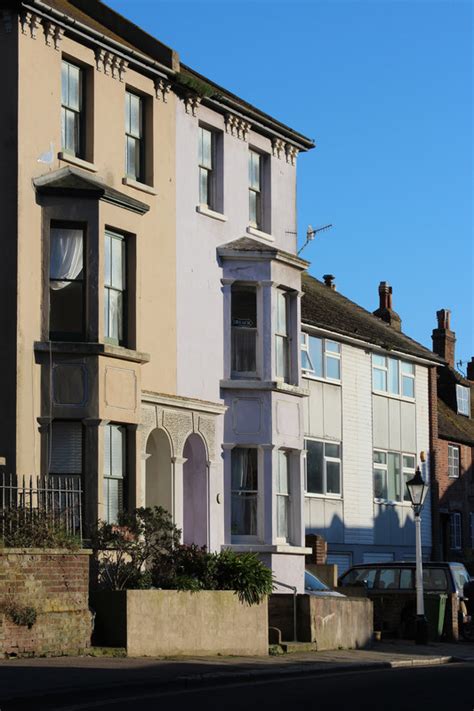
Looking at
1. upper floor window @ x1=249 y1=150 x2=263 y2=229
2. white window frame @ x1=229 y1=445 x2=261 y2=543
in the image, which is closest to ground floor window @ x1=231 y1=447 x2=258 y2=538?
white window frame @ x1=229 y1=445 x2=261 y2=543

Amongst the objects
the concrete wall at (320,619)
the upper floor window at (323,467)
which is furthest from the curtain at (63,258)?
the upper floor window at (323,467)

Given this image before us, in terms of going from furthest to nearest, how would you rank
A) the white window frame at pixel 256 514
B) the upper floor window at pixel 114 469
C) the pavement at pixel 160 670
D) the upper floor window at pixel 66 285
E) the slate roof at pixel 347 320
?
the slate roof at pixel 347 320 < the white window frame at pixel 256 514 < the upper floor window at pixel 114 469 < the upper floor window at pixel 66 285 < the pavement at pixel 160 670

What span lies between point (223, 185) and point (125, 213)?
4212 mm

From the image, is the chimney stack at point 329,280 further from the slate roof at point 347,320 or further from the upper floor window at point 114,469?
the upper floor window at point 114,469

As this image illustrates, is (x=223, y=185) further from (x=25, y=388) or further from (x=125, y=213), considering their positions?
(x=25, y=388)

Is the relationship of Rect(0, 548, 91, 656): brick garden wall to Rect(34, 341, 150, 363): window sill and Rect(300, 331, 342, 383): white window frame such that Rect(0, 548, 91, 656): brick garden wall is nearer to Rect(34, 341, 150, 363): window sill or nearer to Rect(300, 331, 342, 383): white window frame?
Rect(34, 341, 150, 363): window sill

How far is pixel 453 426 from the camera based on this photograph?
5466 cm

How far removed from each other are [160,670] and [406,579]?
15.1 meters

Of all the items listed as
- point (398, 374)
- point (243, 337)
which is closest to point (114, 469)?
point (243, 337)

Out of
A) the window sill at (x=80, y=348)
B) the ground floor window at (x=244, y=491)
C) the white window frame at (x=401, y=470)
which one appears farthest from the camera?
the white window frame at (x=401, y=470)

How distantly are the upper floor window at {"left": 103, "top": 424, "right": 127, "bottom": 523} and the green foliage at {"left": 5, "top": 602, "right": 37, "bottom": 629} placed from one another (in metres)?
4.05

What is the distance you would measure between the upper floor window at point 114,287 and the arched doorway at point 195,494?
3.52 metres

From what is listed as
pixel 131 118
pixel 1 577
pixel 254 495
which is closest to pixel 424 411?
pixel 254 495

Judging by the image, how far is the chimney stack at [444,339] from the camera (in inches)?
2295
